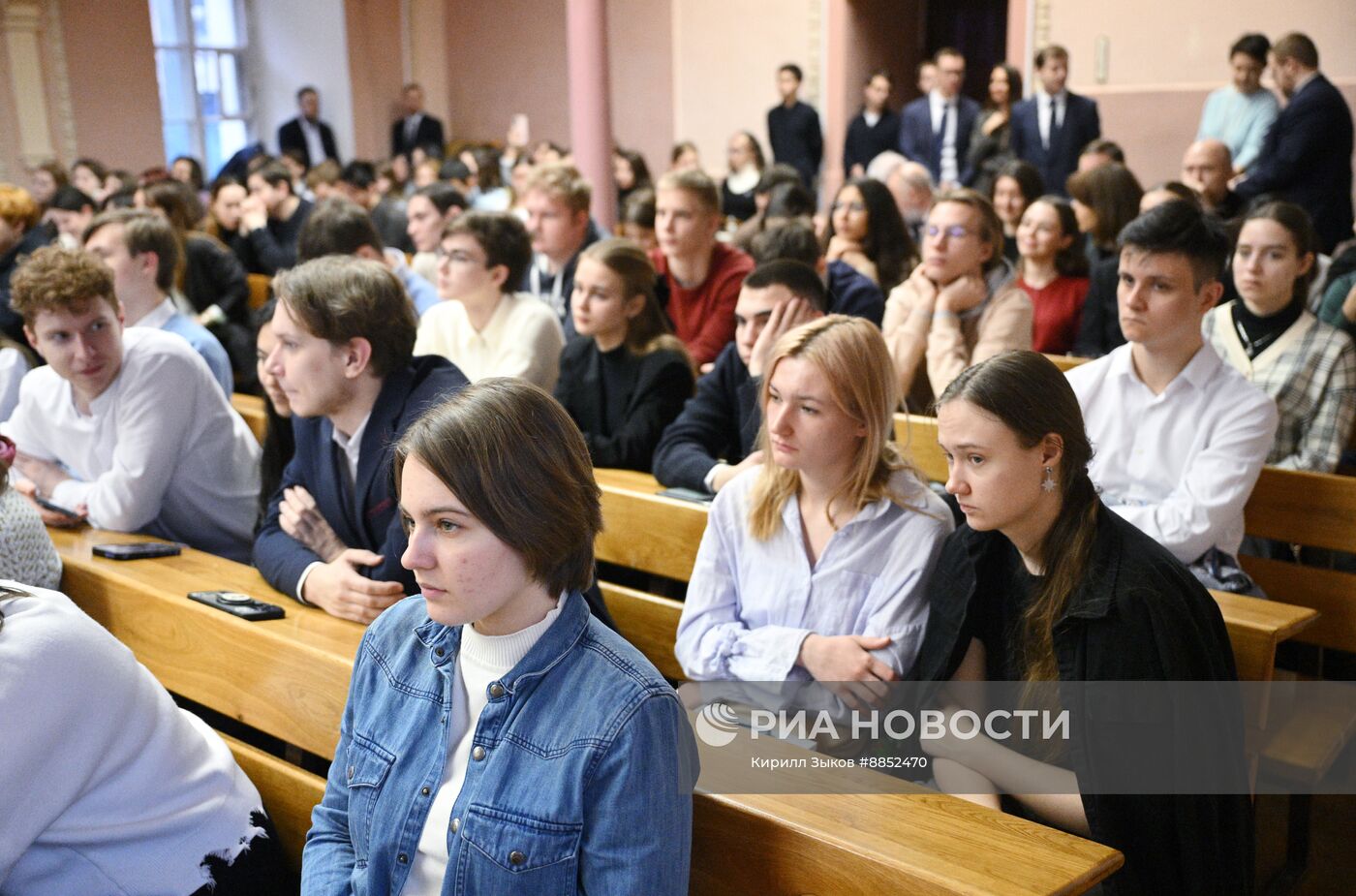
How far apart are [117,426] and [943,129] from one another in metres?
7.70

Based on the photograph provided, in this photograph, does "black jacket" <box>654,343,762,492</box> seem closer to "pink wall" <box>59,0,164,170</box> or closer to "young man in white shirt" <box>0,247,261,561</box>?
"young man in white shirt" <box>0,247,261,561</box>

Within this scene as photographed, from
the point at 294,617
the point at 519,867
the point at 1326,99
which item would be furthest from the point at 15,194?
the point at 1326,99

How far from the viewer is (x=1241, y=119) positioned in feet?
25.5

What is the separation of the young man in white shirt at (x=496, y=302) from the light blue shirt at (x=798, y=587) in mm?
1919

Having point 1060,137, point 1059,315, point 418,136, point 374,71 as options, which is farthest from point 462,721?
point 374,71

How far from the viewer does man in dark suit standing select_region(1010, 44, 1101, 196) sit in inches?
331

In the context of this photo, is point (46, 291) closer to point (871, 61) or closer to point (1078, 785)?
point (1078, 785)

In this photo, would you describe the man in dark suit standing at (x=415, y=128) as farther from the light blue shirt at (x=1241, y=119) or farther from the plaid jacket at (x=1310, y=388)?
the plaid jacket at (x=1310, y=388)

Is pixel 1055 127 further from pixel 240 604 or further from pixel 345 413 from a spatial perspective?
pixel 240 604

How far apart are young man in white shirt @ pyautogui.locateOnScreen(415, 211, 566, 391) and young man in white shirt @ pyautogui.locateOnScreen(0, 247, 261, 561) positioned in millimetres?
1078

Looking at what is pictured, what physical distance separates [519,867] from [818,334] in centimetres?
118

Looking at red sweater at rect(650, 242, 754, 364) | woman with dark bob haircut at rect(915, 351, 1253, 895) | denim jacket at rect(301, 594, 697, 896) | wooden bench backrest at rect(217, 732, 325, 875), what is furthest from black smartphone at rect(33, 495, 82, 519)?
red sweater at rect(650, 242, 754, 364)

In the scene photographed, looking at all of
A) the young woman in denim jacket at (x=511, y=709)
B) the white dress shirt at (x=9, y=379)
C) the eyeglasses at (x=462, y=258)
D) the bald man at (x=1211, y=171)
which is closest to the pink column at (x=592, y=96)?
the bald man at (x=1211, y=171)

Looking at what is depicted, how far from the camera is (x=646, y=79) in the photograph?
12828 millimetres
